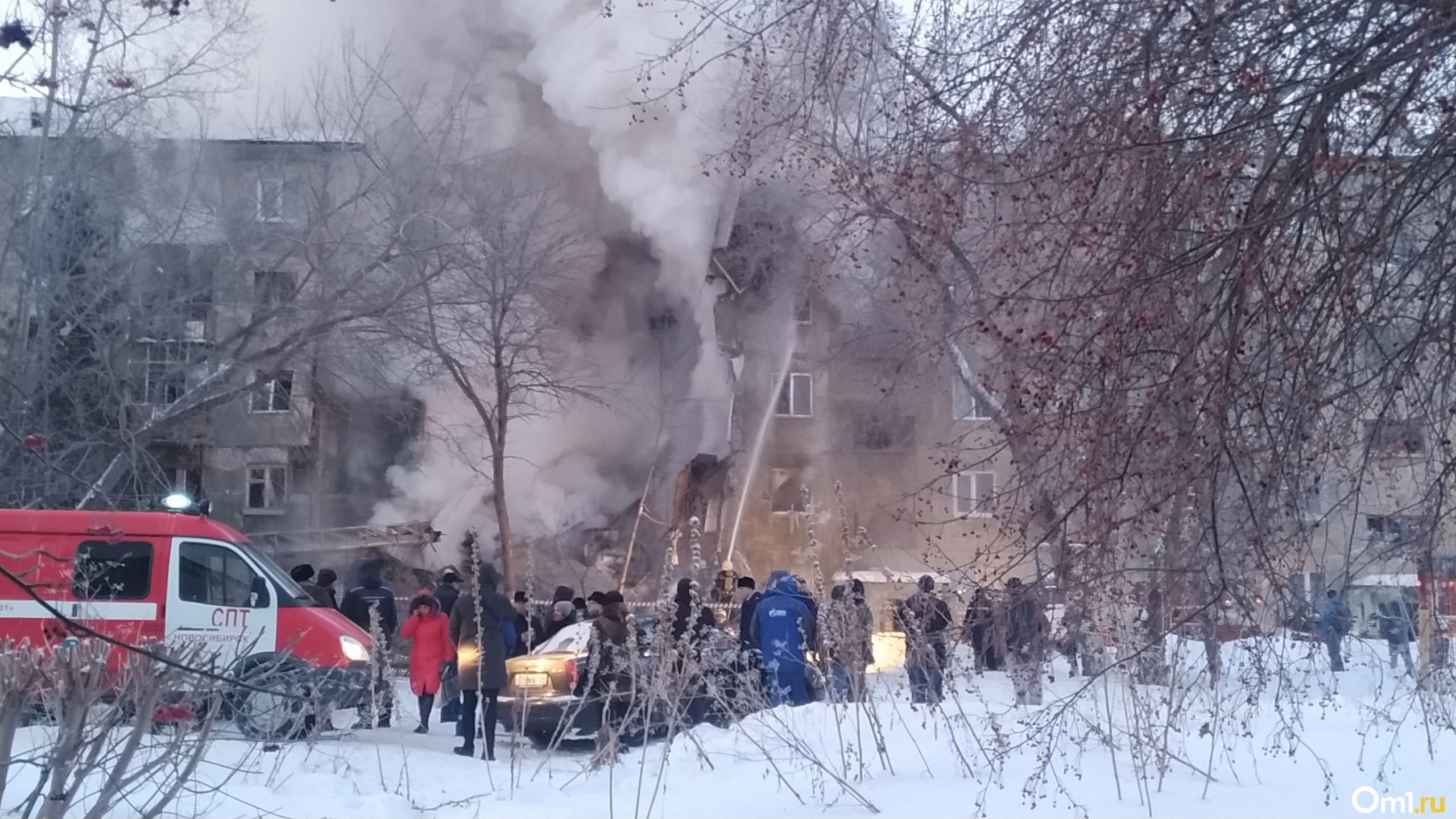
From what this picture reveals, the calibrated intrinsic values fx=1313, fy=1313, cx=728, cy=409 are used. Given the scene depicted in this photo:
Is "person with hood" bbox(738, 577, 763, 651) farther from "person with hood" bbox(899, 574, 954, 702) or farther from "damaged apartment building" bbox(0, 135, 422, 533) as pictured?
"damaged apartment building" bbox(0, 135, 422, 533)

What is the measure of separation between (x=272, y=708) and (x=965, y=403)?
902 cm

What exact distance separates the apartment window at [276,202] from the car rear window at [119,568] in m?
8.24

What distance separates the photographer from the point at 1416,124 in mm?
4992

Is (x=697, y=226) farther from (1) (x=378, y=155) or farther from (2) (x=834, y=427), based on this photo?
(1) (x=378, y=155)

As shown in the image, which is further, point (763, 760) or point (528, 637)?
point (528, 637)

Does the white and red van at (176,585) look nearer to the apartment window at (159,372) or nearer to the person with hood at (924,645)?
the person with hood at (924,645)

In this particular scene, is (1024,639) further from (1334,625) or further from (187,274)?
(187,274)

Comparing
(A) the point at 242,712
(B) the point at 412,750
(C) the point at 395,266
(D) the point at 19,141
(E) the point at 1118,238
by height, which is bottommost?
(B) the point at 412,750

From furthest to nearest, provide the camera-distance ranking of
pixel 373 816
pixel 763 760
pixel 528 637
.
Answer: pixel 528 637, pixel 763 760, pixel 373 816

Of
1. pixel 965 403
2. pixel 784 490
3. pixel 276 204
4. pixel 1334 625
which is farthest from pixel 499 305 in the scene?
pixel 1334 625

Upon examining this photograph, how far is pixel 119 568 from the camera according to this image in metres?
10.3

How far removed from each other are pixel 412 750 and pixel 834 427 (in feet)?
59.0

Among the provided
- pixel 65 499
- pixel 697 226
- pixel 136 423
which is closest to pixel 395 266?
pixel 136 423

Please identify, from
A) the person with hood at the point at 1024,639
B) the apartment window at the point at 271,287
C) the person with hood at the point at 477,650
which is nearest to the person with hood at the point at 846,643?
the person with hood at the point at 1024,639
